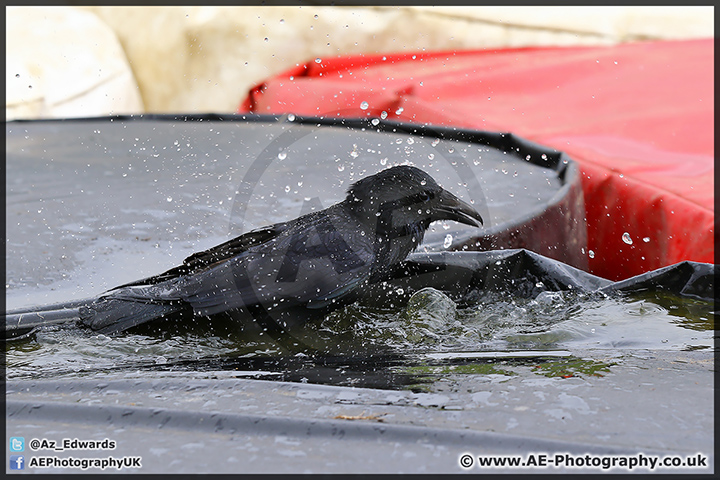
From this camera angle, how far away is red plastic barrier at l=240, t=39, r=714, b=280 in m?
3.00

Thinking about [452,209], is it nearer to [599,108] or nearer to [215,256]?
[215,256]

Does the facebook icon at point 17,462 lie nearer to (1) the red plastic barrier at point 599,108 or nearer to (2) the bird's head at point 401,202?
(2) the bird's head at point 401,202

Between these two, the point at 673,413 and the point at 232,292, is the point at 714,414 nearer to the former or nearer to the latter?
the point at 673,413

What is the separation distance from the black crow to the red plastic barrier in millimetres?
1213

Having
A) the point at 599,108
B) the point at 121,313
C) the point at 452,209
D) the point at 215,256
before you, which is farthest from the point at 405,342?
the point at 599,108

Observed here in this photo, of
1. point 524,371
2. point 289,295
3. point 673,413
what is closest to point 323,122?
point 289,295

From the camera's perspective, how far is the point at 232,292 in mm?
1908

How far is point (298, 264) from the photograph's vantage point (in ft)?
6.38

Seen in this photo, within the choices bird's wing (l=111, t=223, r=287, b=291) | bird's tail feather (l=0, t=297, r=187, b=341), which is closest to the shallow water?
bird's tail feather (l=0, t=297, r=187, b=341)

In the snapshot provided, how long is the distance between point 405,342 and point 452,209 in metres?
0.49

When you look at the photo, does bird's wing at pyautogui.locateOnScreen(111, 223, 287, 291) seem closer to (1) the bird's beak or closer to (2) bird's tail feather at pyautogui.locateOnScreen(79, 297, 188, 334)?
(2) bird's tail feather at pyautogui.locateOnScreen(79, 297, 188, 334)

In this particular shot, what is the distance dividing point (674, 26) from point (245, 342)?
5063 mm

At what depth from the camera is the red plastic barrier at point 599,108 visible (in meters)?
3.00

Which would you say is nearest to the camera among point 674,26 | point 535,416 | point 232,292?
point 535,416
